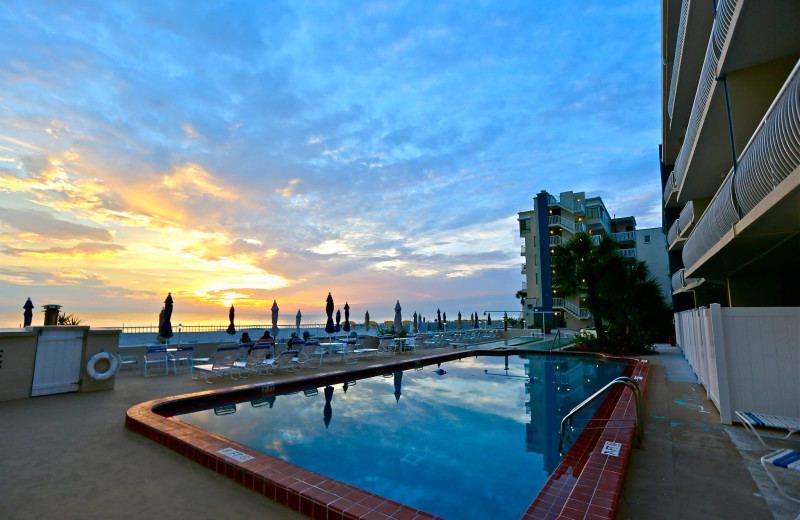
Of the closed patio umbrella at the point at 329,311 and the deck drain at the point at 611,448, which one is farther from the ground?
the closed patio umbrella at the point at 329,311

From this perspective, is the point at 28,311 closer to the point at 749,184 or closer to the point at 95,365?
the point at 95,365

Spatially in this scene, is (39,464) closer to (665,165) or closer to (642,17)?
(642,17)

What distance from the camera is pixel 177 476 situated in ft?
11.5

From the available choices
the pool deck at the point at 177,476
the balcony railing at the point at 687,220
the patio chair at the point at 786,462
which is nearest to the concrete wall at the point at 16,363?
the pool deck at the point at 177,476

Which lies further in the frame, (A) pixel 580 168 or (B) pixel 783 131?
(A) pixel 580 168

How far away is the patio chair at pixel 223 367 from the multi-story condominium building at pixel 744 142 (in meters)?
10.6

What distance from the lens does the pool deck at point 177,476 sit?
9.25ft

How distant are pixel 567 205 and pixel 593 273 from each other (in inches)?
945

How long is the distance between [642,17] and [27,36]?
70.5 feet

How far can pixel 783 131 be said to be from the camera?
391cm

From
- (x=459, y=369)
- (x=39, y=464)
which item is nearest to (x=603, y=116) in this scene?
(x=459, y=369)

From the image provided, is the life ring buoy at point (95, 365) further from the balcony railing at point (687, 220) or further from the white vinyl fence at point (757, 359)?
the balcony railing at point (687, 220)

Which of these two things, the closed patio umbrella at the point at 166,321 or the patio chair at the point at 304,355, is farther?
the closed patio umbrella at the point at 166,321

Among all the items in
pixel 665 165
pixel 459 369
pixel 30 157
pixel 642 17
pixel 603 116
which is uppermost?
pixel 642 17
